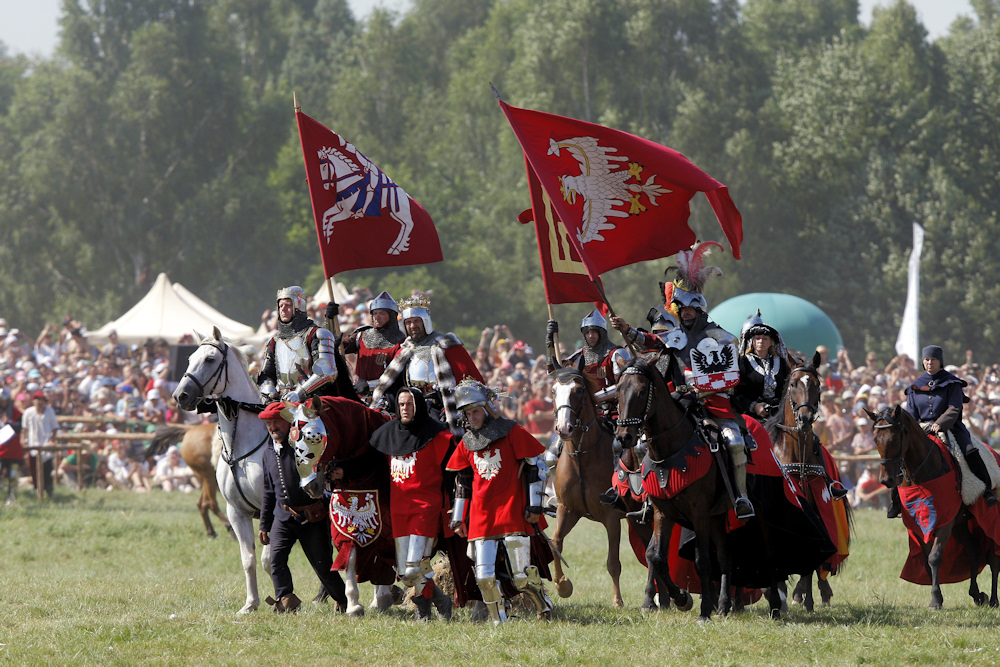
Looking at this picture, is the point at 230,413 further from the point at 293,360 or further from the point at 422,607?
the point at 422,607

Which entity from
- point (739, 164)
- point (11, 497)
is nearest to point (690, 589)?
point (11, 497)

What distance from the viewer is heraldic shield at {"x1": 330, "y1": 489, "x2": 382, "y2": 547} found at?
988cm

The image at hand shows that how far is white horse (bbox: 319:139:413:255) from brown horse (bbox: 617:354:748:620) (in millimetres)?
3416

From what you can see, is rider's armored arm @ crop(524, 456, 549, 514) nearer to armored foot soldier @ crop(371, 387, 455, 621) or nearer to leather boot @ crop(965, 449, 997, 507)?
armored foot soldier @ crop(371, 387, 455, 621)

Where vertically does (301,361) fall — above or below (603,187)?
below

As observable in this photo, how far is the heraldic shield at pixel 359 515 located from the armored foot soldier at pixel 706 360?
8.53 ft

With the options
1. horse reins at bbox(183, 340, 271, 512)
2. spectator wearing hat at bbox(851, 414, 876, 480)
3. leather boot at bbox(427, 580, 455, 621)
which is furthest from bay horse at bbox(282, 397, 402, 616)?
spectator wearing hat at bbox(851, 414, 876, 480)

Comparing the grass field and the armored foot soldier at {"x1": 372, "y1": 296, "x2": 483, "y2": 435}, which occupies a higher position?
the armored foot soldier at {"x1": 372, "y1": 296, "x2": 483, "y2": 435}

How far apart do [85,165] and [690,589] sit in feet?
142

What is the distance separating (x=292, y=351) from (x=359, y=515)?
5.83 ft

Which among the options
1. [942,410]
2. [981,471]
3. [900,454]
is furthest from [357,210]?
[981,471]

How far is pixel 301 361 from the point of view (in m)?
10.9

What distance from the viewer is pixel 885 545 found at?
16.4m

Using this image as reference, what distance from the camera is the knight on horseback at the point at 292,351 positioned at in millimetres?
10523
